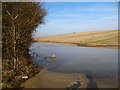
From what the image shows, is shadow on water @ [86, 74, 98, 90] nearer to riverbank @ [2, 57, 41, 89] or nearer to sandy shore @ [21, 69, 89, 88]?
sandy shore @ [21, 69, 89, 88]

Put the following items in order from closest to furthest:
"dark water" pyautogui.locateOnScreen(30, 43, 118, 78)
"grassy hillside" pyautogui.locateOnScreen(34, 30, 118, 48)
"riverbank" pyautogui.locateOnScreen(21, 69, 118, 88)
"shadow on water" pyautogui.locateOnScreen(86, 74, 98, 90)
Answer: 1. "shadow on water" pyautogui.locateOnScreen(86, 74, 98, 90)
2. "riverbank" pyautogui.locateOnScreen(21, 69, 118, 88)
3. "dark water" pyautogui.locateOnScreen(30, 43, 118, 78)
4. "grassy hillside" pyautogui.locateOnScreen(34, 30, 118, 48)

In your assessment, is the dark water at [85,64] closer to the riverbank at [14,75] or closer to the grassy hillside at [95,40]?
the riverbank at [14,75]

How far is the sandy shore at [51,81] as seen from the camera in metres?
7.08

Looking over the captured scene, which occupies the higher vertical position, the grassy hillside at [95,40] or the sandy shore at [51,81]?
the grassy hillside at [95,40]

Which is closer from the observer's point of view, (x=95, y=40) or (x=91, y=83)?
(x=91, y=83)

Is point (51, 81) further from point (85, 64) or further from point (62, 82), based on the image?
point (85, 64)

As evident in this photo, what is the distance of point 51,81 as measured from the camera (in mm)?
7727

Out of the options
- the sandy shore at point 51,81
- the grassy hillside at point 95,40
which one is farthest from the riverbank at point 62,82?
the grassy hillside at point 95,40

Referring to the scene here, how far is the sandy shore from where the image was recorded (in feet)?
23.2

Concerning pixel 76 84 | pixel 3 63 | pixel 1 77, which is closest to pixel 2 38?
pixel 3 63

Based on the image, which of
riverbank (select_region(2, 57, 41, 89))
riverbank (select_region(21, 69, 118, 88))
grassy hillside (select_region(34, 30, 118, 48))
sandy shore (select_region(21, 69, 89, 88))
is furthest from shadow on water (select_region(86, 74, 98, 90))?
grassy hillside (select_region(34, 30, 118, 48))

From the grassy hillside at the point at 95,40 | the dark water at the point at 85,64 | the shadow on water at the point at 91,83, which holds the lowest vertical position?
the shadow on water at the point at 91,83

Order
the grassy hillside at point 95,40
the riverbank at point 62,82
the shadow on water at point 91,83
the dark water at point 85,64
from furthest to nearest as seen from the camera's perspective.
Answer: the grassy hillside at point 95,40
the dark water at point 85,64
the riverbank at point 62,82
the shadow on water at point 91,83

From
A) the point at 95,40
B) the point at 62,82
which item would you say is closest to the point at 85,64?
the point at 62,82
